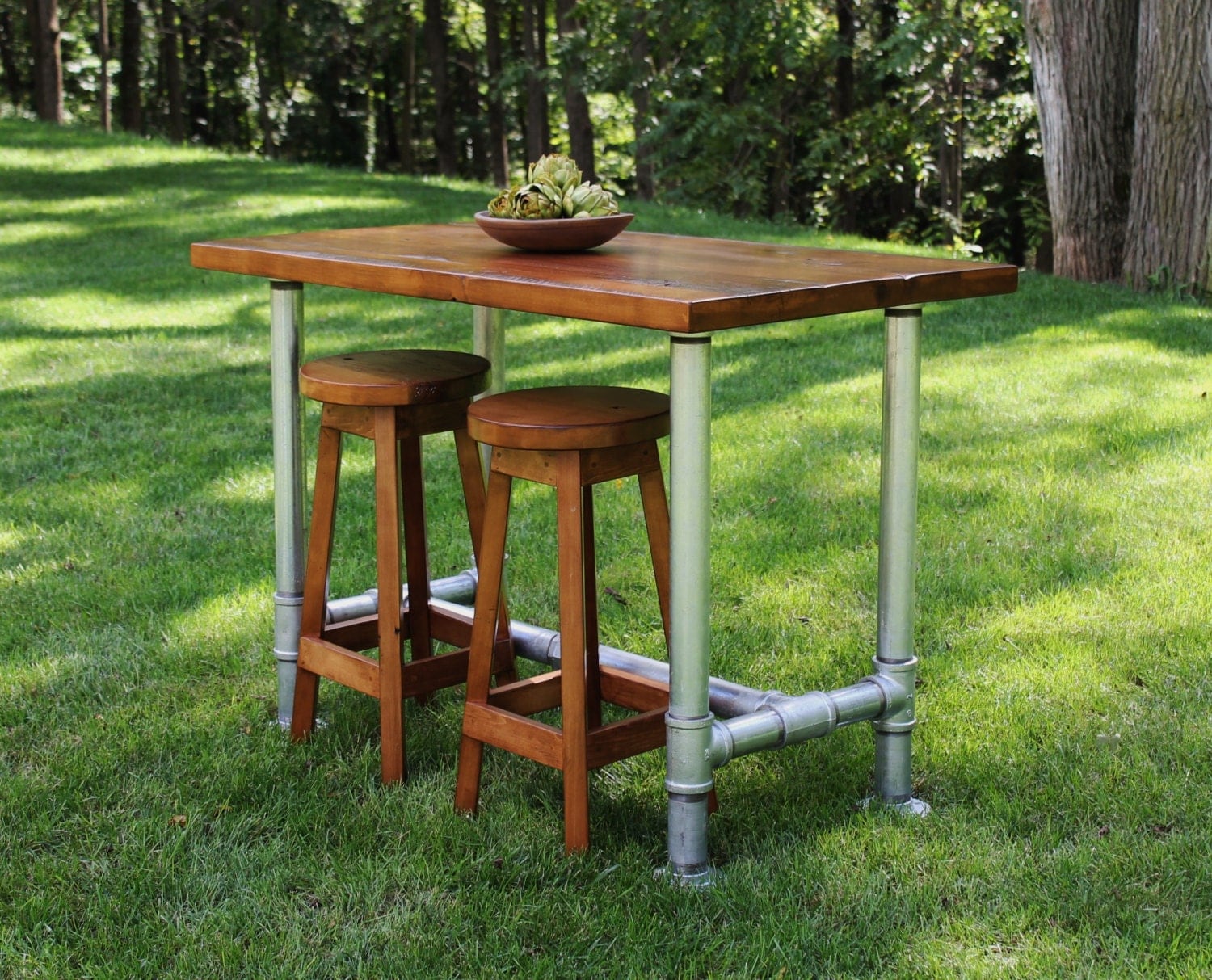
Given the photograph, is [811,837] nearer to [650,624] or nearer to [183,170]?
[650,624]

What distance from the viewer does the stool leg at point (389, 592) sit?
3.01 m

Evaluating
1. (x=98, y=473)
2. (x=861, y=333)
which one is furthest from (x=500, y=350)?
(x=861, y=333)

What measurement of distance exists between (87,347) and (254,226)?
11.6ft

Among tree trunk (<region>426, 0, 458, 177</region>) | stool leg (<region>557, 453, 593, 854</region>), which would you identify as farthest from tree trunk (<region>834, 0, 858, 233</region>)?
stool leg (<region>557, 453, 593, 854</region>)

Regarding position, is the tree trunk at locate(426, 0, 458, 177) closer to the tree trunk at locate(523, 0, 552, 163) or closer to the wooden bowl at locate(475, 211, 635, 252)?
the tree trunk at locate(523, 0, 552, 163)

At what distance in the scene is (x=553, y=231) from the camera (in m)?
2.89

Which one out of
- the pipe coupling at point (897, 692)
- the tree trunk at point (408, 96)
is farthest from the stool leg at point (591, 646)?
the tree trunk at point (408, 96)

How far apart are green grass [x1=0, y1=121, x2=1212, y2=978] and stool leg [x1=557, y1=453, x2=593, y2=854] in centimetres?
10

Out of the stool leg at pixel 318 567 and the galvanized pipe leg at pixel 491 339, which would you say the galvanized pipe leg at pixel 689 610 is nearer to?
the stool leg at pixel 318 567

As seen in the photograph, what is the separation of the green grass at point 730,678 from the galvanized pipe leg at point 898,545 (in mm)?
127

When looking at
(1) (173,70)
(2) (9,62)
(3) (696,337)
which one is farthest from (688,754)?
(2) (9,62)

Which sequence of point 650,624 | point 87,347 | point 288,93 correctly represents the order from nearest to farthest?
point 650,624 → point 87,347 → point 288,93

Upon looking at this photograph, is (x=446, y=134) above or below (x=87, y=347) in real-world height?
above

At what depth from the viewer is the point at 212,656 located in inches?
147
